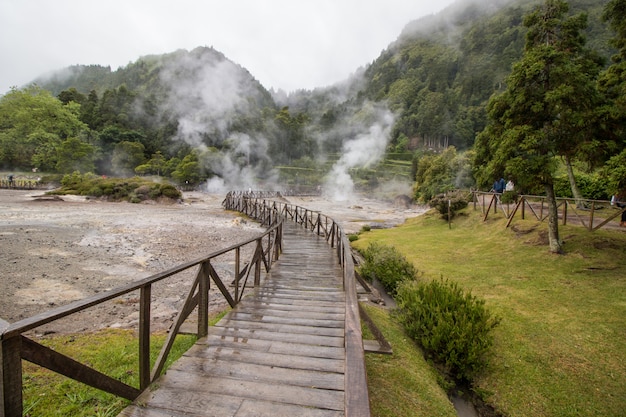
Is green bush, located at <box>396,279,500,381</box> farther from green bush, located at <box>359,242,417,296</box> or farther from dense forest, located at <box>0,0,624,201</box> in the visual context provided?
dense forest, located at <box>0,0,624,201</box>

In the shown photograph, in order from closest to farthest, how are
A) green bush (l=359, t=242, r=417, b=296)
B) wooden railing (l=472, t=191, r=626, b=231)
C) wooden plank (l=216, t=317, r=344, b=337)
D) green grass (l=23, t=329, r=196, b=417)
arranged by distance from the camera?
green grass (l=23, t=329, r=196, b=417), wooden plank (l=216, t=317, r=344, b=337), green bush (l=359, t=242, r=417, b=296), wooden railing (l=472, t=191, r=626, b=231)

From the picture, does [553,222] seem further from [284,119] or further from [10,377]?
[284,119]

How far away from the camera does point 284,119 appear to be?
318 feet

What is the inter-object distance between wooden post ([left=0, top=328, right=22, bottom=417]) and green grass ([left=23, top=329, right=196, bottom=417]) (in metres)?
1.62

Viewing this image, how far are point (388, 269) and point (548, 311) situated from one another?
418cm

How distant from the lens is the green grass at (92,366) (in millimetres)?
3137

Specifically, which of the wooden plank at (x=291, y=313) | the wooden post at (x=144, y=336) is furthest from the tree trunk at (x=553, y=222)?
the wooden post at (x=144, y=336)

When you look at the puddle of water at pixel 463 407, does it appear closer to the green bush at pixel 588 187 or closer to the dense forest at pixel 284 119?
the dense forest at pixel 284 119

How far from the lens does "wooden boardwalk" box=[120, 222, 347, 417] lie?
2.60 metres

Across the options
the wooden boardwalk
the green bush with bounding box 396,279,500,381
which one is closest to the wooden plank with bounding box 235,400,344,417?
the wooden boardwalk

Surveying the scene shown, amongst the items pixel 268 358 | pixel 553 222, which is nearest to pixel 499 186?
pixel 553 222

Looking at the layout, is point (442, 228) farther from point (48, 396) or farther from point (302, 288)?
point (48, 396)

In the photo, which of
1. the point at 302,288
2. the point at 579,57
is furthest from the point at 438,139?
the point at 302,288

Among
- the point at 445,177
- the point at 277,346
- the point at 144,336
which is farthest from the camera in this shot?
the point at 445,177
